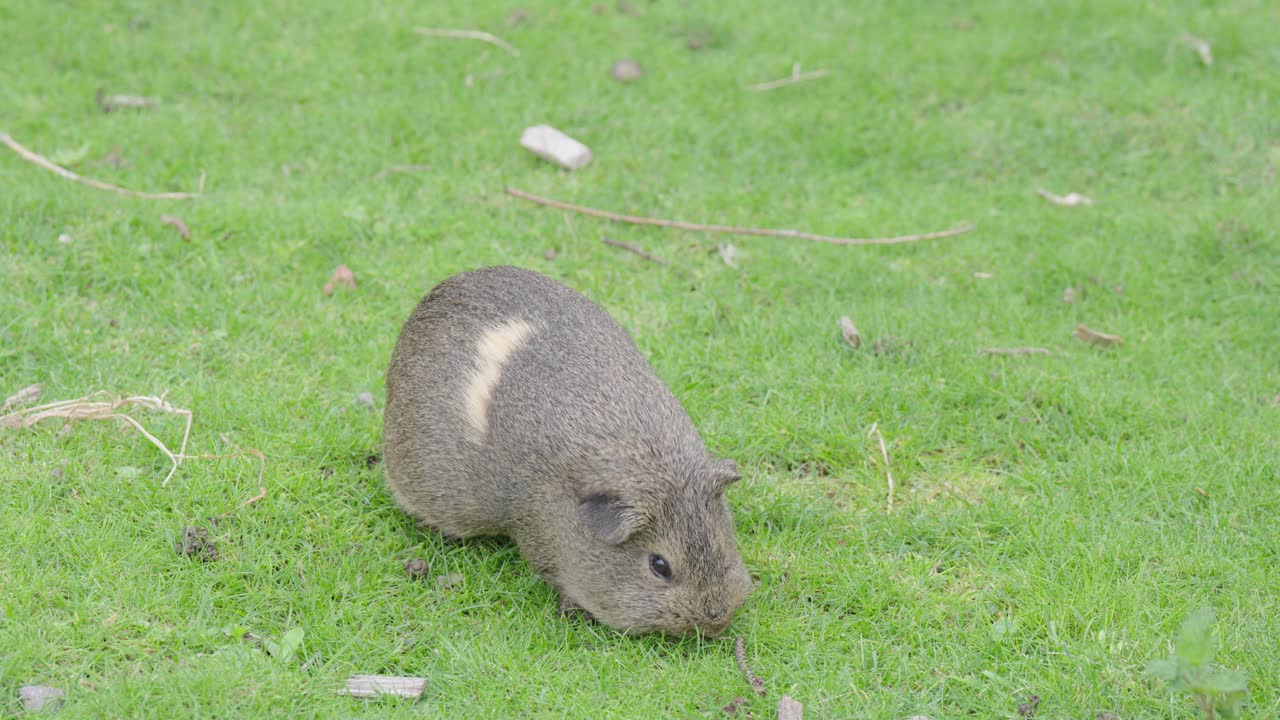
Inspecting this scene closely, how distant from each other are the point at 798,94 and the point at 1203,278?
3123 mm

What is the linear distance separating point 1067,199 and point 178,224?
541 centimetres

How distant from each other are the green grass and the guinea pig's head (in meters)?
0.16

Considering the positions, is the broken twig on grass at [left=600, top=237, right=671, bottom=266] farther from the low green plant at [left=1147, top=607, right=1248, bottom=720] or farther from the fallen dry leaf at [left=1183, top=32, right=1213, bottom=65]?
the fallen dry leaf at [left=1183, top=32, right=1213, bottom=65]

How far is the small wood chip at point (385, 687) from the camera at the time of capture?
3939 millimetres

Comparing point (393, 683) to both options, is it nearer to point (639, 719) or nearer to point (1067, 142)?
point (639, 719)

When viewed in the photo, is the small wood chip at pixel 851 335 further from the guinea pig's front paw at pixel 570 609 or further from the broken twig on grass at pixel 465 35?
the broken twig on grass at pixel 465 35

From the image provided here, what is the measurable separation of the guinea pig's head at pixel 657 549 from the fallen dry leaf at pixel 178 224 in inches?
134

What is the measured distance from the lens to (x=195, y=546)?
447cm

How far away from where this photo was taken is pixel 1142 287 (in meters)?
6.53

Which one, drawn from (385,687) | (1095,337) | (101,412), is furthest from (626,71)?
(385,687)

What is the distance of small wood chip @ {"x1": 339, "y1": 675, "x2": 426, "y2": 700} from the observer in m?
3.94

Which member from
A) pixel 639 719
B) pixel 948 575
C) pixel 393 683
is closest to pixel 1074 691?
pixel 948 575

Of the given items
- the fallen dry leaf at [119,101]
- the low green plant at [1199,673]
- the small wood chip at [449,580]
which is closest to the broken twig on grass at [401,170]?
the fallen dry leaf at [119,101]

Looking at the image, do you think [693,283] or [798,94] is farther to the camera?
[798,94]
